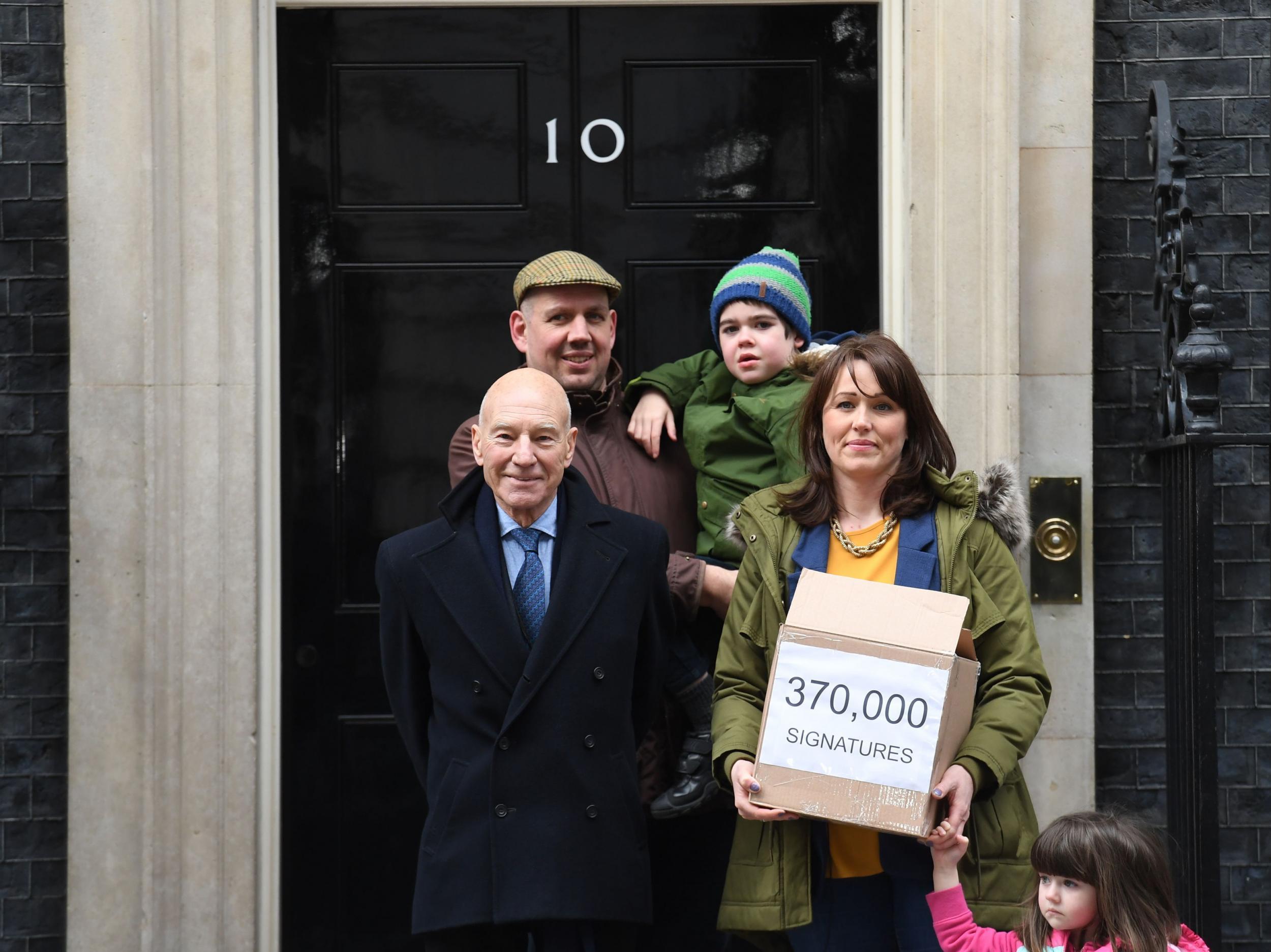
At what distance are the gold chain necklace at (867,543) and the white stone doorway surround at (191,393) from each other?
1307 mm

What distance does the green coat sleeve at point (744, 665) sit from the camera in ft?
10.7

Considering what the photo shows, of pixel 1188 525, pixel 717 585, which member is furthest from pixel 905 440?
pixel 1188 525

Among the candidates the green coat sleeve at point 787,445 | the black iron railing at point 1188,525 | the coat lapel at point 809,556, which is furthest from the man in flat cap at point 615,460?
the black iron railing at point 1188,525

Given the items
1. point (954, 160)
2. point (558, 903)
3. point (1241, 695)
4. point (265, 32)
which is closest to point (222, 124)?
point (265, 32)

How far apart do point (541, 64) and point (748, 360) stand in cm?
155

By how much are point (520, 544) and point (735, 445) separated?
727 mm

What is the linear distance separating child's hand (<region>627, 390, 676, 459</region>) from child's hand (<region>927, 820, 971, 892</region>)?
1342 millimetres

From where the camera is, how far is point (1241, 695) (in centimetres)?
471

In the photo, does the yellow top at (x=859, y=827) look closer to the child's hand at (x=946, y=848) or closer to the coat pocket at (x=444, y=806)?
the child's hand at (x=946, y=848)

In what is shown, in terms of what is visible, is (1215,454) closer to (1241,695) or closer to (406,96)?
(1241,695)

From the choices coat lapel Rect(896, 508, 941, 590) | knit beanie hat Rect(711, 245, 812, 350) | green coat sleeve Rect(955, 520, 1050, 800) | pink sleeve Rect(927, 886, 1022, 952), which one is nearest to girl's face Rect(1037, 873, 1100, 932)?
pink sleeve Rect(927, 886, 1022, 952)

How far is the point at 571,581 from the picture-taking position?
3.36m

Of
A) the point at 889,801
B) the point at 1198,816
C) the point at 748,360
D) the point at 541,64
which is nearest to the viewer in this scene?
the point at 889,801

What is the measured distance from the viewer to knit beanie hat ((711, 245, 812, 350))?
12.7ft
